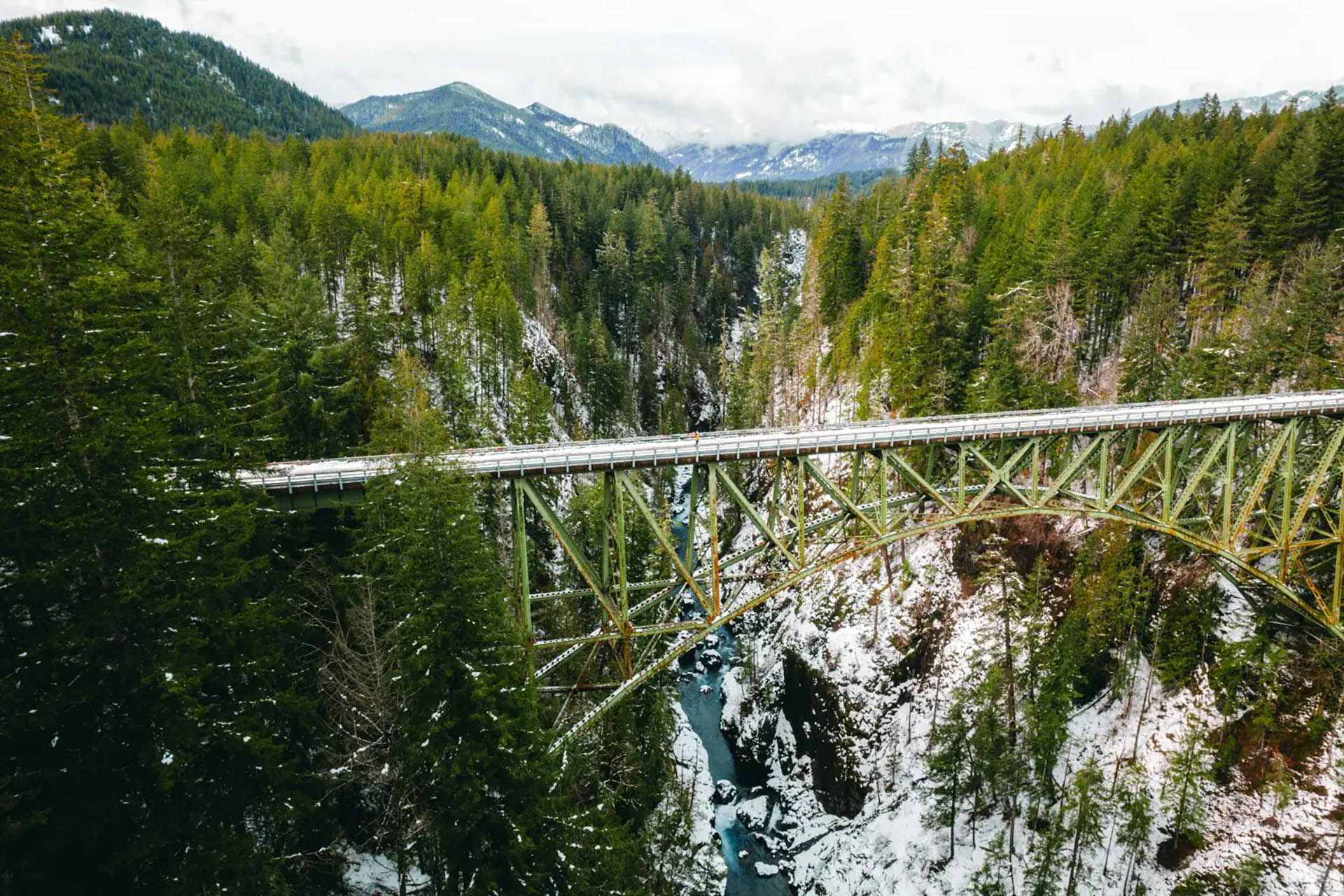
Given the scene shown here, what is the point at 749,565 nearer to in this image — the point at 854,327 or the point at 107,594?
the point at 854,327

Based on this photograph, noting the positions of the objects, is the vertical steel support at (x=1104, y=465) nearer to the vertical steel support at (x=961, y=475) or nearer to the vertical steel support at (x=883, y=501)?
the vertical steel support at (x=961, y=475)

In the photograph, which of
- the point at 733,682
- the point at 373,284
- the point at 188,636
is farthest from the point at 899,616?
the point at 373,284

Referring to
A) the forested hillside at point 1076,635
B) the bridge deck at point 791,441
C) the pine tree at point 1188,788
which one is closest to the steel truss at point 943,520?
the bridge deck at point 791,441

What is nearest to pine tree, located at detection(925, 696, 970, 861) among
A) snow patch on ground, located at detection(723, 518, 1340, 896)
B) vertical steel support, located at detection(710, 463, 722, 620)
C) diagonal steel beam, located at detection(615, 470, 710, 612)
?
snow patch on ground, located at detection(723, 518, 1340, 896)

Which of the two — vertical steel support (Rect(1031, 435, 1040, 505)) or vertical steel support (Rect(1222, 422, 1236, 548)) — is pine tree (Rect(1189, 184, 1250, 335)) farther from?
vertical steel support (Rect(1031, 435, 1040, 505))

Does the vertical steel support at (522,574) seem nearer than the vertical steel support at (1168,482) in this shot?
Yes

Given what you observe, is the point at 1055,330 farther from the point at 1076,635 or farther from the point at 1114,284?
the point at 1076,635

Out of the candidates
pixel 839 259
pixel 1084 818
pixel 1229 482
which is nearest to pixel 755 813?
pixel 1084 818
